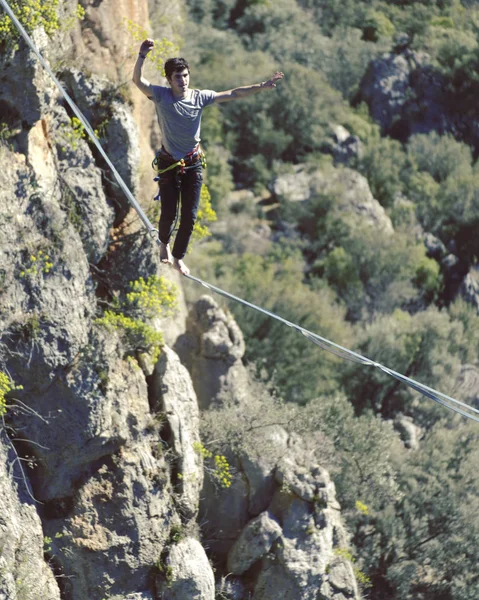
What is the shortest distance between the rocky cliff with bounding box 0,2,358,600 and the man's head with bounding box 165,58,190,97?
4.11 metres

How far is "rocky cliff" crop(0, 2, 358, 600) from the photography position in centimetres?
1336

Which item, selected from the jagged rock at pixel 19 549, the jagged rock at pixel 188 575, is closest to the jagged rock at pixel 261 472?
the jagged rock at pixel 188 575

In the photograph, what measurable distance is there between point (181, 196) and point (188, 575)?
730cm

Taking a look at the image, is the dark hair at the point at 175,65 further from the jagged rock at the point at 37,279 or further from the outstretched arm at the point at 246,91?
the jagged rock at the point at 37,279

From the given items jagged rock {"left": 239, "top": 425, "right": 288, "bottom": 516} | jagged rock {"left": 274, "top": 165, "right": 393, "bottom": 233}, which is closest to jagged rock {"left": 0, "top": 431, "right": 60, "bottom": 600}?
jagged rock {"left": 239, "top": 425, "right": 288, "bottom": 516}

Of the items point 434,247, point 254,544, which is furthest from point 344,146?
point 254,544

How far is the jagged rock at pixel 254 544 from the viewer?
16.7 metres

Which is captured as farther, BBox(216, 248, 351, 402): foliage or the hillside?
BBox(216, 248, 351, 402): foliage

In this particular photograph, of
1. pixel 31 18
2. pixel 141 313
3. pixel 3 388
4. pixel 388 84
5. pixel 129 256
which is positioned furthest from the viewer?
pixel 388 84

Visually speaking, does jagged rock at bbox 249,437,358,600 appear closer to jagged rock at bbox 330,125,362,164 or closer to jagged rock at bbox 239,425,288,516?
jagged rock at bbox 239,425,288,516

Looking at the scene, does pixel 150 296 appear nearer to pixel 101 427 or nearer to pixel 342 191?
pixel 101 427

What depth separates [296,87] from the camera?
125ft

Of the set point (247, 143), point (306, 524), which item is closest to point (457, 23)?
point (247, 143)

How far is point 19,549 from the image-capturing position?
13.4 m
